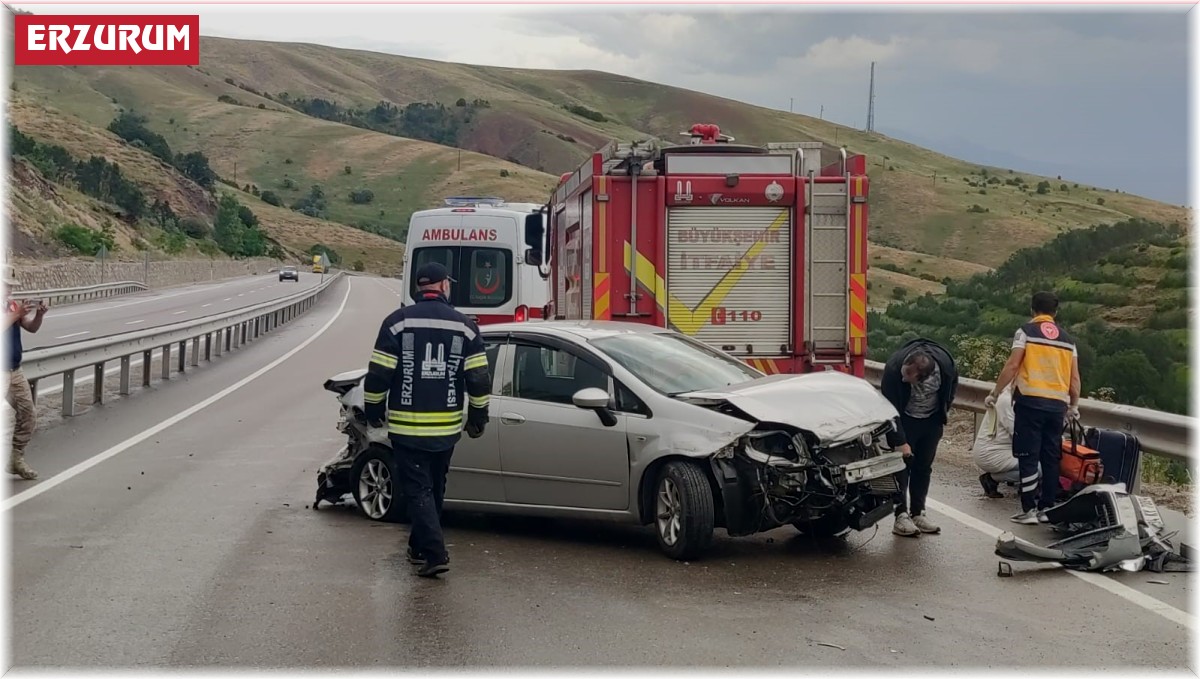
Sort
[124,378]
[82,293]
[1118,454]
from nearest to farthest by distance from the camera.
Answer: [1118,454], [124,378], [82,293]

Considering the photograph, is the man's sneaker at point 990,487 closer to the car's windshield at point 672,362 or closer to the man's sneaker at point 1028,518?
the man's sneaker at point 1028,518

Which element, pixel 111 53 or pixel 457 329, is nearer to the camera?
pixel 457 329

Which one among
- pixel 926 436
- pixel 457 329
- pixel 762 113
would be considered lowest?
pixel 926 436

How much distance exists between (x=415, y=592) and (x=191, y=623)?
123 centimetres

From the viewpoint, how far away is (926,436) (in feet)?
30.9

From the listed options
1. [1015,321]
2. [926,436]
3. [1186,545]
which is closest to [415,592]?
[926,436]

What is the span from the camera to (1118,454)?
1022 centimetres

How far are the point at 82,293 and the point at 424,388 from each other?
48.1m

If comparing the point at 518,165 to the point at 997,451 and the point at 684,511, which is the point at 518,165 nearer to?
the point at 997,451

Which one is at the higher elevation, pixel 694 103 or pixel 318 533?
pixel 694 103

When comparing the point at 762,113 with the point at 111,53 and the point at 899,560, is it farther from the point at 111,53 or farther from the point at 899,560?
the point at 899,560

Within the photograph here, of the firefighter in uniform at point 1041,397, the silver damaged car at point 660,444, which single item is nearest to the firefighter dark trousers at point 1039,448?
the firefighter in uniform at point 1041,397

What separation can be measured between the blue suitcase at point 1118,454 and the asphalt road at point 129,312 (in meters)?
15.6

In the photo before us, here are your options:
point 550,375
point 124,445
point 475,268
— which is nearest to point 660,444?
point 550,375
